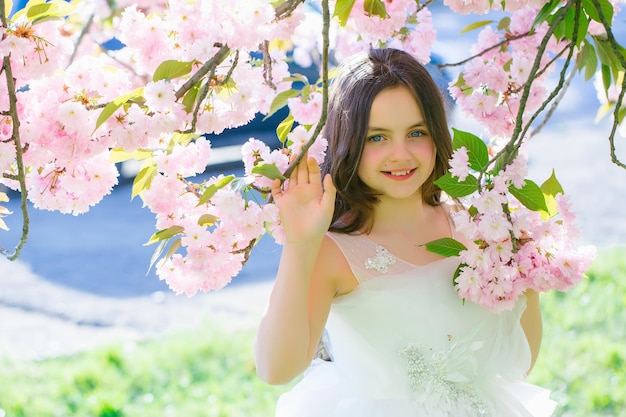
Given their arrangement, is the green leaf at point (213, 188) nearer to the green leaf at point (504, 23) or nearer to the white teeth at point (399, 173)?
the white teeth at point (399, 173)

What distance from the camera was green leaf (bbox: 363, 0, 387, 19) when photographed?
1473 millimetres

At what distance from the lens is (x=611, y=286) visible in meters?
3.73

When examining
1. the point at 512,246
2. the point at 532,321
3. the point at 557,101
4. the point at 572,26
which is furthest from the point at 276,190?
the point at 557,101

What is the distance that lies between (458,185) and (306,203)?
24 centimetres

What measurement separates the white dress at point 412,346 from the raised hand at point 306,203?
0.64ft

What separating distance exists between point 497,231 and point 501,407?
46 cm

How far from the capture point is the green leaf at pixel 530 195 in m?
1.26

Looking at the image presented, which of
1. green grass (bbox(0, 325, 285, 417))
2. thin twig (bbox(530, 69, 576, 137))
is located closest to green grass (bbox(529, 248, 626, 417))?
green grass (bbox(0, 325, 285, 417))

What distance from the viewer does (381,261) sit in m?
1.53

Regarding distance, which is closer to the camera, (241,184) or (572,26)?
(241,184)

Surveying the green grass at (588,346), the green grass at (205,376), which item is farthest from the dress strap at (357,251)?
the green grass at (588,346)

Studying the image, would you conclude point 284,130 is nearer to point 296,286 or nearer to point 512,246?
point 296,286

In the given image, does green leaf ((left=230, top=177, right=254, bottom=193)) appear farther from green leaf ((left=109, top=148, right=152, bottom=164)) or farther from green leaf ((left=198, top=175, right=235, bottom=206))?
green leaf ((left=109, top=148, right=152, bottom=164))

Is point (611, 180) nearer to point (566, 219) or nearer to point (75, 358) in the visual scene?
point (75, 358)
